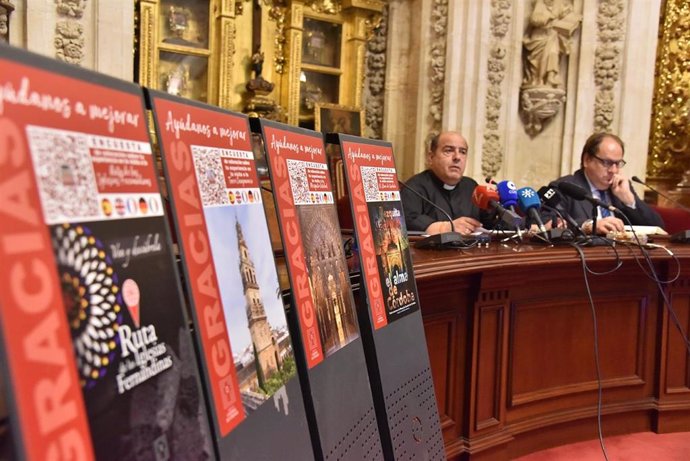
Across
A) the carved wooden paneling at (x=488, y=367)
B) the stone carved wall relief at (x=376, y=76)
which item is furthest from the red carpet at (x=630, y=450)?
the stone carved wall relief at (x=376, y=76)

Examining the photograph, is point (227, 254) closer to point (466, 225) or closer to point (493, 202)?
point (493, 202)

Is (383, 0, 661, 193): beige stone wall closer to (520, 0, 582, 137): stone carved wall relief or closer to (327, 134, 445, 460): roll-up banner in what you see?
(520, 0, 582, 137): stone carved wall relief

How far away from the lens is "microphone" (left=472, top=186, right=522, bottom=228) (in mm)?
2855

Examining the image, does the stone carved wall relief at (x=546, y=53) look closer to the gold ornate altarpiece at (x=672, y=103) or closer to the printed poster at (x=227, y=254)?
the gold ornate altarpiece at (x=672, y=103)

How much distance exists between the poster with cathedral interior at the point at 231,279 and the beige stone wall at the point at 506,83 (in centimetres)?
503

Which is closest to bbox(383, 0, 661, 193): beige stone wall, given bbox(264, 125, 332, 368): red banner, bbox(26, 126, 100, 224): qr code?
bbox(264, 125, 332, 368): red banner

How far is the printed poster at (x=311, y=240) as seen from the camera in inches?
57.9

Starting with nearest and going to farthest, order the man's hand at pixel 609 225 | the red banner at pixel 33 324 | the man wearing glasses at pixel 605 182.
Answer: the red banner at pixel 33 324 < the man's hand at pixel 609 225 < the man wearing glasses at pixel 605 182

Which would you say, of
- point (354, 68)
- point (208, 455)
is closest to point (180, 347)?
point (208, 455)

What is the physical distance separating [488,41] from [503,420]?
4224 millimetres

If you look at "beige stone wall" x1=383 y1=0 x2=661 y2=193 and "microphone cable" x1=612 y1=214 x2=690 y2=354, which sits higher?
"beige stone wall" x1=383 y1=0 x2=661 y2=193

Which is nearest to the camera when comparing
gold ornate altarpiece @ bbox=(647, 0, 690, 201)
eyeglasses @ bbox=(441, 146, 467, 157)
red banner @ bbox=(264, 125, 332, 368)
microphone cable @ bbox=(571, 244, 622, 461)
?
red banner @ bbox=(264, 125, 332, 368)

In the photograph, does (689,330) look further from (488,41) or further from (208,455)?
(488,41)

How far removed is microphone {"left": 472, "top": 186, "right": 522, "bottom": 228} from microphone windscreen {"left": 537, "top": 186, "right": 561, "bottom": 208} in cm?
19
